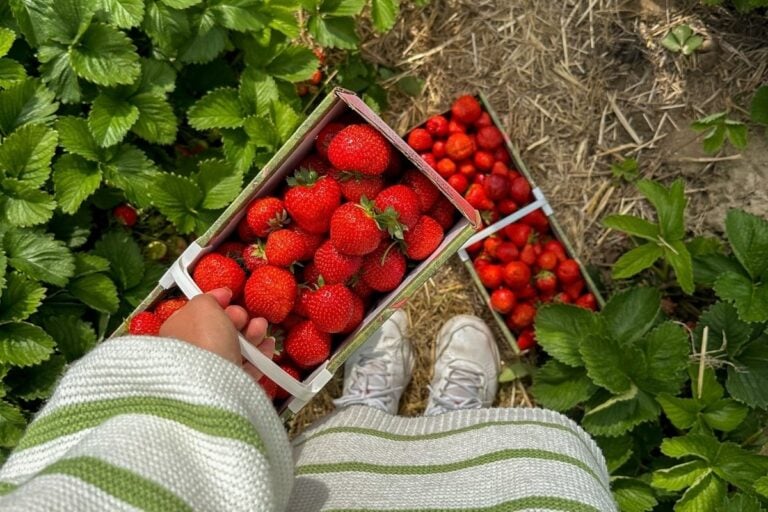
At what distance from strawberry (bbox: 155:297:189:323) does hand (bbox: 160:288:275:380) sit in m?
0.14

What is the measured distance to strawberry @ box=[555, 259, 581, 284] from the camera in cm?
191

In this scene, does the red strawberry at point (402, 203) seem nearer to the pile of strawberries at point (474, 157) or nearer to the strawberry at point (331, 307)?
the strawberry at point (331, 307)

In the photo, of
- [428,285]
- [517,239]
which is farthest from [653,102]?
[428,285]

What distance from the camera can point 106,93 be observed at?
1.66m

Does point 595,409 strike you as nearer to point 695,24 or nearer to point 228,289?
point 228,289

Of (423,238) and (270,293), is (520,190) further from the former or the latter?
(270,293)

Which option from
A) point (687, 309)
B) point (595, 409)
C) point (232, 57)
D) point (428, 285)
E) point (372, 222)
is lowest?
point (687, 309)

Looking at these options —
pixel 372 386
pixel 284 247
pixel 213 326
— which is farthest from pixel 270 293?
pixel 372 386

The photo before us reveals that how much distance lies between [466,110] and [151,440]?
1.37 metres

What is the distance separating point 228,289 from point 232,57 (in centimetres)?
96

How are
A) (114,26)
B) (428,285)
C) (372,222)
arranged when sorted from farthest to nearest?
(428,285), (114,26), (372,222)

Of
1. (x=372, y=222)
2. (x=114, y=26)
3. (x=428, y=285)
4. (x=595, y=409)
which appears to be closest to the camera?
(x=372, y=222)

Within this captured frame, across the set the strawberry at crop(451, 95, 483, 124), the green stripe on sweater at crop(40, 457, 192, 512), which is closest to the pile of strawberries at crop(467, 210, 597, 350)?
the strawberry at crop(451, 95, 483, 124)

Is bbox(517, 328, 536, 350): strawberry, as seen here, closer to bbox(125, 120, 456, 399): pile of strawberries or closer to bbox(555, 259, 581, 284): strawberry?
bbox(555, 259, 581, 284): strawberry
